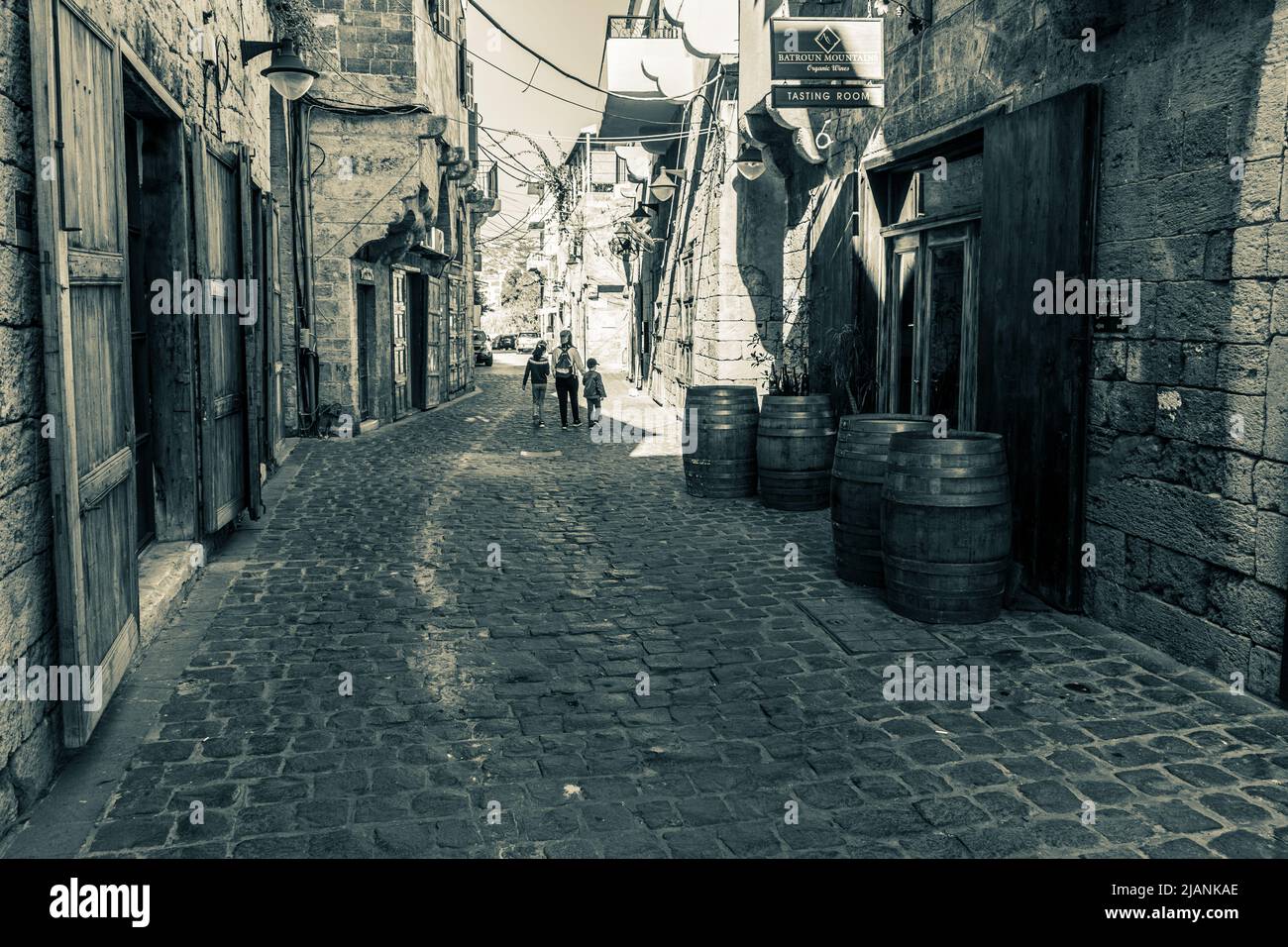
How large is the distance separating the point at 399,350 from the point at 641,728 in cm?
1386

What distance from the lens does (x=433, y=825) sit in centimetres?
313

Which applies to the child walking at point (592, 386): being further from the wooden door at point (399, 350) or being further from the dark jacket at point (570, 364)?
the wooden door at point (399, 350)

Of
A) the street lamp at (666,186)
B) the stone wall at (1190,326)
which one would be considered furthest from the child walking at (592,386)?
the stone wall at (1190,326)

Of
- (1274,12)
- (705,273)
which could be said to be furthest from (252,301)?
(705,273)

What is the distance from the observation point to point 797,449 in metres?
7.99

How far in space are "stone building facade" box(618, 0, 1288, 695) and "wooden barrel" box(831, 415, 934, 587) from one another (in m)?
0.76

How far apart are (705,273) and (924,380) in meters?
7.62

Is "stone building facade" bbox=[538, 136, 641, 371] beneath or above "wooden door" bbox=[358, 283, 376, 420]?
above

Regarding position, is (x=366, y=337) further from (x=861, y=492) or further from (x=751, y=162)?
(x=861, y=492)

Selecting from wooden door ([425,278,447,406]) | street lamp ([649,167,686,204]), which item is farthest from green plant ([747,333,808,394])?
wooden door ([425,278,447,406])

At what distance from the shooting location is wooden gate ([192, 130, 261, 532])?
20.2 feet

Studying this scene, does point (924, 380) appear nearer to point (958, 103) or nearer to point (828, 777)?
point (958, 103)

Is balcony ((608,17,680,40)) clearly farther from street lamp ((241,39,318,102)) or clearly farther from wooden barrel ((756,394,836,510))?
wooden barrel ((756,394,836,510))

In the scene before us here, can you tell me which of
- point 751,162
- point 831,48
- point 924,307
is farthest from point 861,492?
point 751,162
